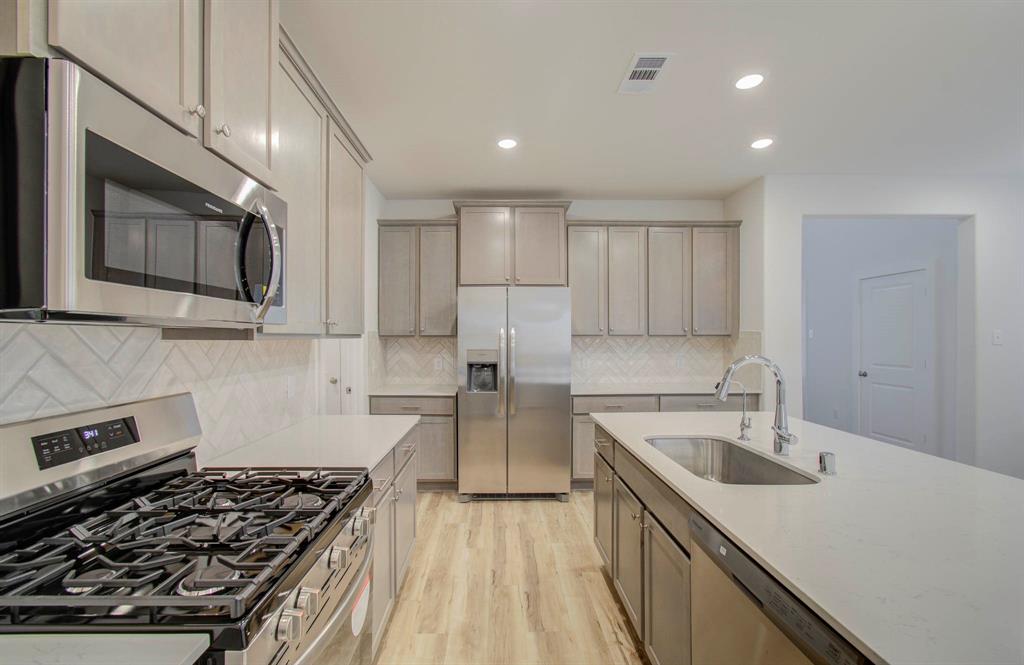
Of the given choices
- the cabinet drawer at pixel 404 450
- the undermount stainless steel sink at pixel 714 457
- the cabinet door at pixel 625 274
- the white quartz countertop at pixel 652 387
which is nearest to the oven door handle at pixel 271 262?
the cabinet drawer at pixel 404 450

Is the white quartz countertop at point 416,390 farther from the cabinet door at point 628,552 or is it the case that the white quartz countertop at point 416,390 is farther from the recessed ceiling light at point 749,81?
the recessed ceiling light at point 749,81

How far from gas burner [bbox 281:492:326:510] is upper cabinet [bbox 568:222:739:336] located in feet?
9.98

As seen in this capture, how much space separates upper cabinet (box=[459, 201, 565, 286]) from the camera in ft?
12.5

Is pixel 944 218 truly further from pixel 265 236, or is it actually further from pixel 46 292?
pixel 46 292

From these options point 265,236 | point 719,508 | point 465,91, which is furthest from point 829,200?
point 265,236

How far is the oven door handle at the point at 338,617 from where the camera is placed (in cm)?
93

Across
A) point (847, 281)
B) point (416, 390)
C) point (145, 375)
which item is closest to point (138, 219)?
point (145, 375)

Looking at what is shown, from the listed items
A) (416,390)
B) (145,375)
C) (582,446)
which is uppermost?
(145,375)

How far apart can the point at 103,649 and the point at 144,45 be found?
3.66 ft

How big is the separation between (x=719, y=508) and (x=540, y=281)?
2826mm

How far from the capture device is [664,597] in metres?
1.50

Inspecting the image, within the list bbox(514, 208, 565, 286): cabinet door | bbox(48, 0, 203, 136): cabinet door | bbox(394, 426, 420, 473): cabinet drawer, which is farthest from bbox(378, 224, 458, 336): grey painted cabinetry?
bbox(48, 0, 203, 136): cabinet door

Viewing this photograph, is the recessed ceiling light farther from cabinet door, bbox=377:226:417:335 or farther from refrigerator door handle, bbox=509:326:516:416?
cabinet door, bbox=377:226:417:335

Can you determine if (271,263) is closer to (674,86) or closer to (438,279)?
(674,86)
